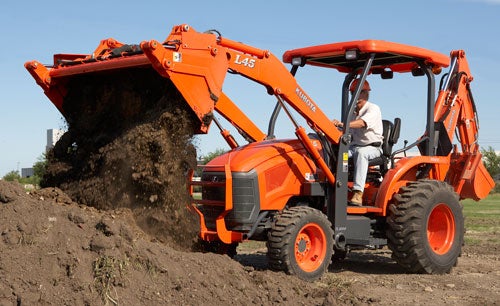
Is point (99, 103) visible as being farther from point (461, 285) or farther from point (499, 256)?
point (499, 256)

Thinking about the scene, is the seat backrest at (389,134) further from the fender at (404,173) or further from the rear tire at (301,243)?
the rear tire at (301,243)

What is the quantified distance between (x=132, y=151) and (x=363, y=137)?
3.25 m

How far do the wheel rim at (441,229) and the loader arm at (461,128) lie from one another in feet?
3.22

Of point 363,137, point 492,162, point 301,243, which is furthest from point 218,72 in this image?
point 492,162

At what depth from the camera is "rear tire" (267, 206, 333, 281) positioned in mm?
8398

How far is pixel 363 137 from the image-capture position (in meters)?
9.84

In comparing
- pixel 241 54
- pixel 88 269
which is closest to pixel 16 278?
pixel 88 269

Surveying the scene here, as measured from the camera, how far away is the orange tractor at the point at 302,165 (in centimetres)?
834

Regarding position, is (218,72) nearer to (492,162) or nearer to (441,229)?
(441,229)

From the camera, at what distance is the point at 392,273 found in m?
9.97

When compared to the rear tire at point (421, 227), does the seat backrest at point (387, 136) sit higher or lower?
higher

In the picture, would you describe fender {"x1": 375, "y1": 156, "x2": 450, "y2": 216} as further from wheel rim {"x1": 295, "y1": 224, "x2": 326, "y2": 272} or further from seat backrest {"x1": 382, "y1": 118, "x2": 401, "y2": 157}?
wheel rim {"x1": 295, "y1": 224, "x2": 326, "y2": 272}

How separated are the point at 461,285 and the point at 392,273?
119 centimetres

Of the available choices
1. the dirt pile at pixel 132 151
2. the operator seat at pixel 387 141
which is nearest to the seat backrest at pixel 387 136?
the operator seat at pixel 387 141
